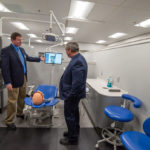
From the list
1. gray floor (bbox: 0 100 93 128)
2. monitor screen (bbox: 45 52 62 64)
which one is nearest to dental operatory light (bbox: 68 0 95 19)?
Result: monitor screen (bbox: 45 52 62 64)

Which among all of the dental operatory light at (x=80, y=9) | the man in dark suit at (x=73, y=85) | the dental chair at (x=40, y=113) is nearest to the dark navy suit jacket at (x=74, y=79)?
the man in dark suit at (x=73, y=85)

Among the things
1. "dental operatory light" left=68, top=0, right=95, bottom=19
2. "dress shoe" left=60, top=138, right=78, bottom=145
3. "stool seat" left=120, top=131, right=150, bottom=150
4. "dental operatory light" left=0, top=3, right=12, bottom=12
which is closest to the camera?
"stool seat" left=120, top=131, right=150, bottom=150

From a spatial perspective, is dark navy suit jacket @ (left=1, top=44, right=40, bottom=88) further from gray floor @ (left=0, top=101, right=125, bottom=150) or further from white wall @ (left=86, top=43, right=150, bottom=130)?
white wall @ (left=86, top=43, right=150, bottom=130)

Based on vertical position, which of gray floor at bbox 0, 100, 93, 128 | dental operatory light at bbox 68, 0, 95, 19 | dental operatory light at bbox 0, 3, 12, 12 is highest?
dental operatory light at bbox 0, 3, 12, 12

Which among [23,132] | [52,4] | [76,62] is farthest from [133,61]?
[52,4]

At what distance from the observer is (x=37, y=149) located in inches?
57.0

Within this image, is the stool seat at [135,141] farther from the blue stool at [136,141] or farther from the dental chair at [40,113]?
the dental chair at [40,113]

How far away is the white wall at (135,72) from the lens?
4.65 feet

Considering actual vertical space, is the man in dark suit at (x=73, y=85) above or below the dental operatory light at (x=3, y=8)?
below

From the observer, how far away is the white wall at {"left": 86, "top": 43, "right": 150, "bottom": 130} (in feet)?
4.65

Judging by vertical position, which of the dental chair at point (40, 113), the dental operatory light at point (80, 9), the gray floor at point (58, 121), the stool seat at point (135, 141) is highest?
the dental operatory light at point (80, 9)

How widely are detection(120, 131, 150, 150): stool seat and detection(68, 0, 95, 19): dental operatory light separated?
307 cm

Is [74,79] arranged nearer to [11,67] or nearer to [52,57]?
[11,67]

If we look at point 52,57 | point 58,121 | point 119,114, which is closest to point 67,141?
point 58,121
